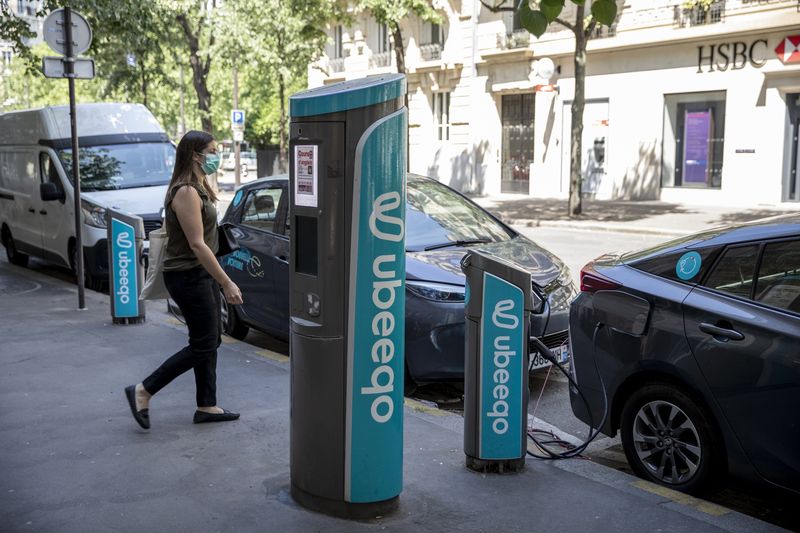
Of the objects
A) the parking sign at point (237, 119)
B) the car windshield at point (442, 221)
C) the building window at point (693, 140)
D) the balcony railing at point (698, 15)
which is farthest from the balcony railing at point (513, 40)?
the car windshield at point (442, 221)

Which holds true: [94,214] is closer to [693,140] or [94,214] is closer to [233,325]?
[233,325]

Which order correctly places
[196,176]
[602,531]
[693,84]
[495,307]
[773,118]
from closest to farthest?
[602,531] < [495,307] < [196,176] < [773,118] < [693,84]

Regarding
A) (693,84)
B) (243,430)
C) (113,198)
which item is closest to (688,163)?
(693,84)

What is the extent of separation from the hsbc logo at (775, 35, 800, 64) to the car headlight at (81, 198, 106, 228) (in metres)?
17.6

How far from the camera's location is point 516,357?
455cm

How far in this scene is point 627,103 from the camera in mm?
26250

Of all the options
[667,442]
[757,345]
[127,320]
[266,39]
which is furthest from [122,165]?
[266,39]

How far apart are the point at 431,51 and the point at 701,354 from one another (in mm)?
31388

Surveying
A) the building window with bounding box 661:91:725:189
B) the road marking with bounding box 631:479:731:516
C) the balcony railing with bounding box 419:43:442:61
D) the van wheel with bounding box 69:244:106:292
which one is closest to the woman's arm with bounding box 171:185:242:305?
the road marking with bounding box 631:479:731:516

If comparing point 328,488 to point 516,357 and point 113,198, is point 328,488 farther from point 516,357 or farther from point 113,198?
point 113,198

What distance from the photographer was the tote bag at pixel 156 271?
5270 mm

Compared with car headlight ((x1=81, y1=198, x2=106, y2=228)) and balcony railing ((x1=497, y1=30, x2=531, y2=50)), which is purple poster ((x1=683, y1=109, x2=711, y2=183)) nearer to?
balcony railing ((x1=497, y1=30, x2=531, y2=50))

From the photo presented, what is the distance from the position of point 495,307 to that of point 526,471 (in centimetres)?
93

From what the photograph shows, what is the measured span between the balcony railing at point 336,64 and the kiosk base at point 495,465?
37352 mm
